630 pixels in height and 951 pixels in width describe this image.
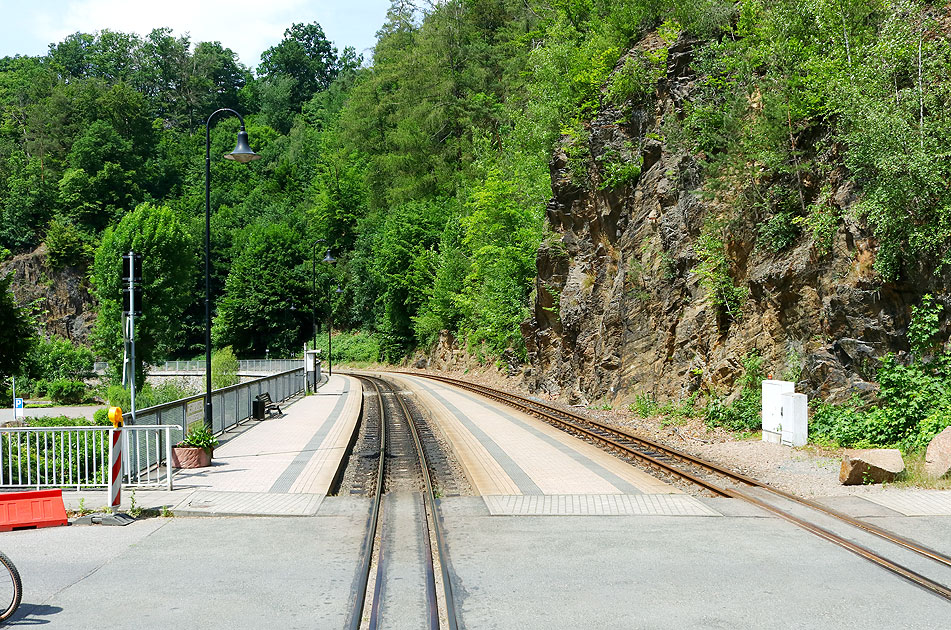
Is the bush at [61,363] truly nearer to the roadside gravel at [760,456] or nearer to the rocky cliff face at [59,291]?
the rocky cliff face at [59,291]

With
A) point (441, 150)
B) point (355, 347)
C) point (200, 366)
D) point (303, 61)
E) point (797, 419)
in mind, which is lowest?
point (200, 366)

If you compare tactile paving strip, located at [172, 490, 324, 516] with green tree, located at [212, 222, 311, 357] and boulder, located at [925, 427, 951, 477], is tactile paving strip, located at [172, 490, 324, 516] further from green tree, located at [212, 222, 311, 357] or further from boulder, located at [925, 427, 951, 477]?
green tree, located at [212, 222, 311, 357]

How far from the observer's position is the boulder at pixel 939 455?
1175 cm

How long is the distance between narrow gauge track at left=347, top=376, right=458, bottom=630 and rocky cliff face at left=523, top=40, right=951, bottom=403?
8.96 meters

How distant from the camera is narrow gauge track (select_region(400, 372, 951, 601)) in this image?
7723 millimetres

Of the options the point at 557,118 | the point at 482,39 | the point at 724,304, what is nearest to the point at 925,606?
the point at 724,304

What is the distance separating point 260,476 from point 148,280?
2051 inches

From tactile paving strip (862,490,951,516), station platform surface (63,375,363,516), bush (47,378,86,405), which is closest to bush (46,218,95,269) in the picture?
bush (47,378,86,405)

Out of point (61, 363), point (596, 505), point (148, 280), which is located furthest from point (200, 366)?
point (596, 505)

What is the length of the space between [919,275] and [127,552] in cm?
1492

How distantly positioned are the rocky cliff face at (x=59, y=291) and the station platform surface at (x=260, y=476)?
66.0m

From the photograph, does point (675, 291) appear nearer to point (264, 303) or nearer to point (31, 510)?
point (31, 510)

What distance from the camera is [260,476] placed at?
1345 cm

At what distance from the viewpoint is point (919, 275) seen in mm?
14789
